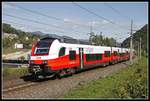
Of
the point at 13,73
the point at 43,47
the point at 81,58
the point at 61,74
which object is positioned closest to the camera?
the point at 43,47

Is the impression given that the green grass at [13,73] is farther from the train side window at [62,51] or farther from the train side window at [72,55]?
the train side window at [62,51]

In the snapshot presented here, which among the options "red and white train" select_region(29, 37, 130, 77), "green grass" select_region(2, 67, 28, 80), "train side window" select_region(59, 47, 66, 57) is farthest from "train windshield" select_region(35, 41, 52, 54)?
"green grass" select_region(2, 67, 28, 80)

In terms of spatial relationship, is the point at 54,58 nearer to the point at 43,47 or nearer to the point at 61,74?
the point at 43,47

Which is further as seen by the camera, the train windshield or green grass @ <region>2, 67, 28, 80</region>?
green grass @ <region>2, 67, 28, 80</region>

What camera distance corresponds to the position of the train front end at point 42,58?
78.2 ft

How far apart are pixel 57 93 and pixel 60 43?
333 inches

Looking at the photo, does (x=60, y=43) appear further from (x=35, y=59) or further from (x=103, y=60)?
(x=103, y=60)

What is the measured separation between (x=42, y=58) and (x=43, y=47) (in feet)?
3.38

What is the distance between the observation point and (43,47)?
2467cm

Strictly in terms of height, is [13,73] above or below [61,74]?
below

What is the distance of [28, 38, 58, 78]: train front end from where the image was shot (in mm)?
23845

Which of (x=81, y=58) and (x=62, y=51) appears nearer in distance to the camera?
(x=62, y=51)

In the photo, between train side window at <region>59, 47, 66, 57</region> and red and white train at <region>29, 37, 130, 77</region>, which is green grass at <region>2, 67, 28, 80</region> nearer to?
red and white train at <region>29, 37, 130, 77</region>

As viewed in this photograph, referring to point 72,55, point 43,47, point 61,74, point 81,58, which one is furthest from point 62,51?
point 81,58
